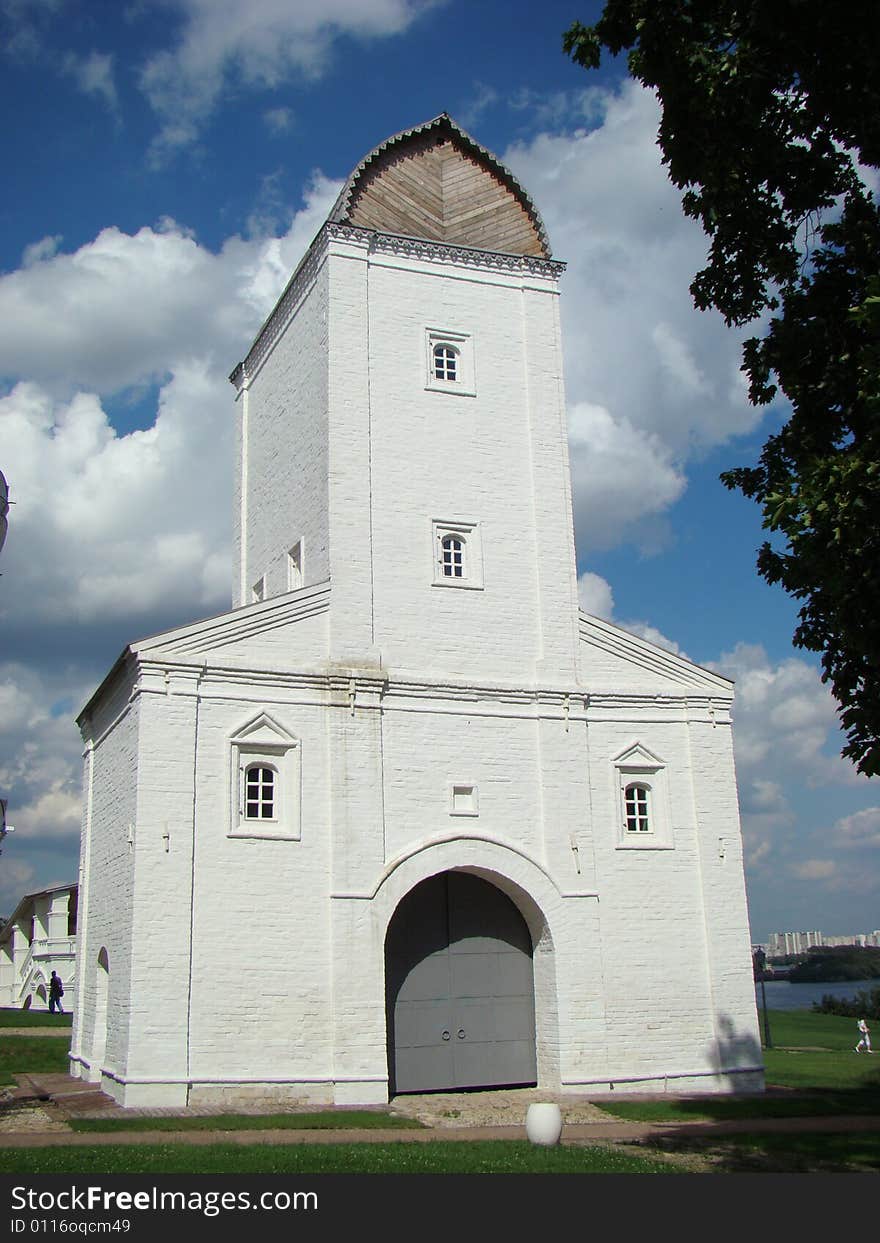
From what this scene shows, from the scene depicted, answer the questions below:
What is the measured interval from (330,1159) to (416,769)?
8.51 m

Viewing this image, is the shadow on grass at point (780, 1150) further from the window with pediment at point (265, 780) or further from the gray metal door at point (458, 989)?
the window with pediment at point (265, 780)

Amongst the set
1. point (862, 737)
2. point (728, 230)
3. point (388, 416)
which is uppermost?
point (388, 416)

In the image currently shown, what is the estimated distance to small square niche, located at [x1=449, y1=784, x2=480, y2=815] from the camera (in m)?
20.7

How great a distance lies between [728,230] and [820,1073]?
65.4 feet

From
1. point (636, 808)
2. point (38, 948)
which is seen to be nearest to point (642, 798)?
point (636, 808)

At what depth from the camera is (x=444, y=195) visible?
24.7 m

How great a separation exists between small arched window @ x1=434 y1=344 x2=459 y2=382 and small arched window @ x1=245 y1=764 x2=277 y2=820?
8.81 metres

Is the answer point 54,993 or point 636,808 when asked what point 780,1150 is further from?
point 54,993

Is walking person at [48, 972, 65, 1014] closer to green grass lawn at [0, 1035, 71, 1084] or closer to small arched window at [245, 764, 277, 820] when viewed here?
green grass lawn at [0, 1035, 71, 1084]

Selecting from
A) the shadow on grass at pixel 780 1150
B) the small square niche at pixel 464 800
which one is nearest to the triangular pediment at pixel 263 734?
A: the small square niche at pixel 464 800

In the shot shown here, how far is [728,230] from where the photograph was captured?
12445 mm

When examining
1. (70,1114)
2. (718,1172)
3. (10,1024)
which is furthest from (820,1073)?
(10,1024)

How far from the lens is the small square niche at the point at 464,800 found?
20.7 m

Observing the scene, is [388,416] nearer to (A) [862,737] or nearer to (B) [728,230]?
(B) [728,230]
